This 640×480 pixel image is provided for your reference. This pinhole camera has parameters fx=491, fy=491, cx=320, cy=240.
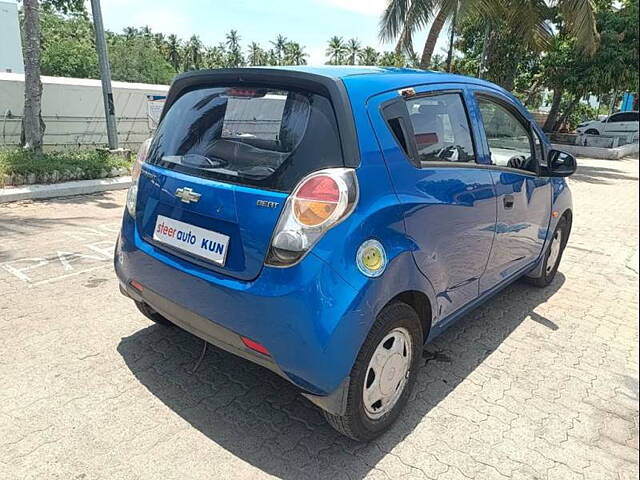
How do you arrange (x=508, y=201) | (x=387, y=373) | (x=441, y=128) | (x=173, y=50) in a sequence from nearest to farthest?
(x=387, y=373) < (x=441, y=128) < (x=508, y=201) < (x=173, y=50)

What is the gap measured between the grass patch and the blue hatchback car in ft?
19.8

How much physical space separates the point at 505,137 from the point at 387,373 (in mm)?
2144

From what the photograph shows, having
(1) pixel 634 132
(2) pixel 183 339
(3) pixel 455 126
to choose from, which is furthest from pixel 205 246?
(1) pixel 634 132

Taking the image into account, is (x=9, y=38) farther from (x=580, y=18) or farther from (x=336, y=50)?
(x=336, y=50)

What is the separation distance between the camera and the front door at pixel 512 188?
3287 millimetres

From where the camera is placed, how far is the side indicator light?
7.06 ft

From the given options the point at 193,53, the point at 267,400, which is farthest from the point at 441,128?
the point at 193,53

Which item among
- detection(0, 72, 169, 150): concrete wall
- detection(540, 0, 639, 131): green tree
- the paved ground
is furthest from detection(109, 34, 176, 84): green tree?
the paved ground

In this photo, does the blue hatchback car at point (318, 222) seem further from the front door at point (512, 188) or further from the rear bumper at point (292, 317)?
Result: the front door at point (512, 188)

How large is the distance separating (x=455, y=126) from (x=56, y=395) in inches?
107

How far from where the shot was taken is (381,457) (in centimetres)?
239

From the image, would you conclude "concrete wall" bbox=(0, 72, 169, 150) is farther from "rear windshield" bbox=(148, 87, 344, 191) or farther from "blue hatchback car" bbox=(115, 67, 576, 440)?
"blue hatchback car" bbox=(115, 67, 576, 440)

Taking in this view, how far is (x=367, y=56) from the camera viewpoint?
206 feet

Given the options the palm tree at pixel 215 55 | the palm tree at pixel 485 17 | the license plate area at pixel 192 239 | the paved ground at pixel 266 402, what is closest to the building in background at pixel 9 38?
the palm tree at pixel 485 17
